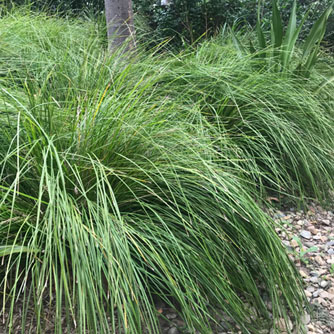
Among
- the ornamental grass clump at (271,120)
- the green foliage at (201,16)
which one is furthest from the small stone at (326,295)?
the green foliage at (201,16)

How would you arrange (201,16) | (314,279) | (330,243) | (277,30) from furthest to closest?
(201,16) → (277,30) → (330,243) → (314,279)

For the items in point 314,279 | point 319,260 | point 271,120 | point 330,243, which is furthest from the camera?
point 271,120

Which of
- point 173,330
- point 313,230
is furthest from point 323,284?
point 173,330

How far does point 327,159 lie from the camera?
2.78 m

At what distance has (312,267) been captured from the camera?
86.7 inches

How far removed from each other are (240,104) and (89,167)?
5.19 feet

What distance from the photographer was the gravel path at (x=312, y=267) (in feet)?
5.54

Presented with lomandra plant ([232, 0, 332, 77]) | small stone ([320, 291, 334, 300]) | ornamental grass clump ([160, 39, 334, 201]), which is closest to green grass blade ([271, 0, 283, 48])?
lomandra plant ([232, 0, 332, 77])

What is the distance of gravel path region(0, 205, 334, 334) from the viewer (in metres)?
1.69

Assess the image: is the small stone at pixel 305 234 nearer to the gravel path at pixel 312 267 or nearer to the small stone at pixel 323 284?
the gravel path at pixel 312 267

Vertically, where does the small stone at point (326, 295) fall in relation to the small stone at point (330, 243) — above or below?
below

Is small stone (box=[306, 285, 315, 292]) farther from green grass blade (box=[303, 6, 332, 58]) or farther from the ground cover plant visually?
green grass blade (box=[303, 6, 332, 58])

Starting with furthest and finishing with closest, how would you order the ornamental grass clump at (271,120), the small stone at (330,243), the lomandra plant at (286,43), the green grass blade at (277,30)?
the green grass blade at (277,30), the lomandra plant at (286,43), the ornamental grass clump at (271,120), the small stone at (330,243)

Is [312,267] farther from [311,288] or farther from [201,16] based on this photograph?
[201,16]
